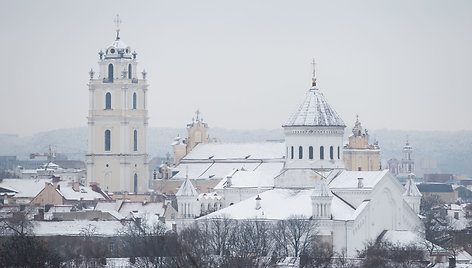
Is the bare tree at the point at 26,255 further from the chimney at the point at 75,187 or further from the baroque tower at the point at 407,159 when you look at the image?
the baroque tower at the point at 407,159

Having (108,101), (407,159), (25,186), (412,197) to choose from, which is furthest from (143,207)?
(407,159)

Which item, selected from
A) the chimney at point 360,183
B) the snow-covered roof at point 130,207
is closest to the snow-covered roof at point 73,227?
the chimney at point 360,183

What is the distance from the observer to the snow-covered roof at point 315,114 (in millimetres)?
74250

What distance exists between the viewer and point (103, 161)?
11038 centimetres

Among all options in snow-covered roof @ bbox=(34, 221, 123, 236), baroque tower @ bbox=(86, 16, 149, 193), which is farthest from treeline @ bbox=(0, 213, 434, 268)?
baroque tower @ bbox=(86, 16, 149, 193)

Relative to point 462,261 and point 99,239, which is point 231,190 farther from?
point 462,261

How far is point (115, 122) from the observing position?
111 m

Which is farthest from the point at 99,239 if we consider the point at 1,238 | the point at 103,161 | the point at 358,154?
the point at 103,161

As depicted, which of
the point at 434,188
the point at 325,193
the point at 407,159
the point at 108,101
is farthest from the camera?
the point at 407,159

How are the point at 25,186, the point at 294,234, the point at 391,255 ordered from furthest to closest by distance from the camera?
the point at 25,186 < the point at 294,234 < the point at 391,255

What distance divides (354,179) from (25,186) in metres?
35.7

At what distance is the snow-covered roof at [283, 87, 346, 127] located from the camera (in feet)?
244

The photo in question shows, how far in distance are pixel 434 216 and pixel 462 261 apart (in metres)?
27.1

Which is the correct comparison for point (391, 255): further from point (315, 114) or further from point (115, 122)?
point (115, 122)
